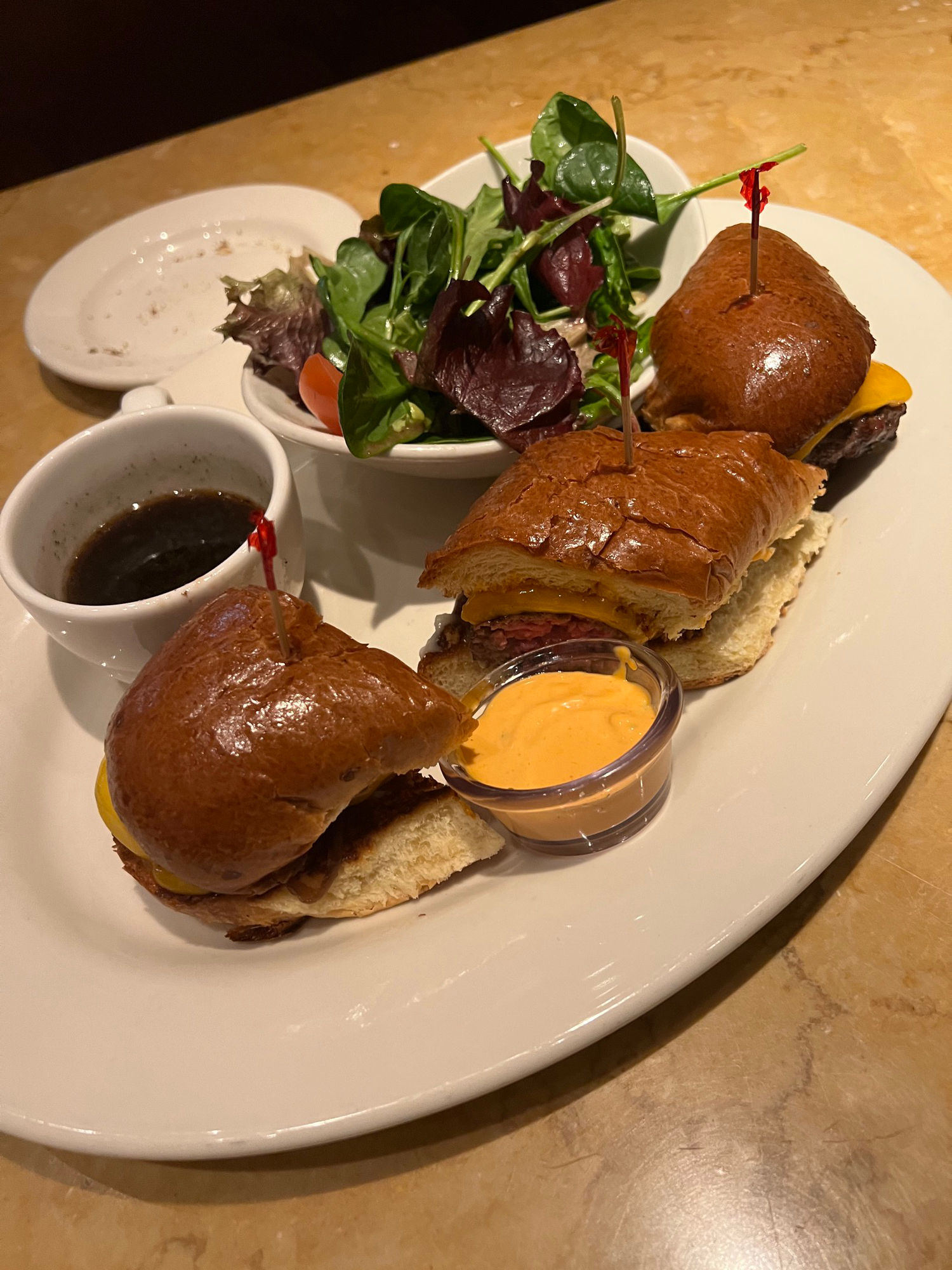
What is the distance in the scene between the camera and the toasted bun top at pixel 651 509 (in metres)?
1.86

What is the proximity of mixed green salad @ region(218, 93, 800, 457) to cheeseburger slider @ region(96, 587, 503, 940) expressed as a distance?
0.71m

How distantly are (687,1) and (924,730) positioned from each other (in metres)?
3.91

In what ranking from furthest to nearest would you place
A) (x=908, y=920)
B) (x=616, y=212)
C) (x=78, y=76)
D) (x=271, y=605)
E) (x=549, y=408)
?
1. (x=78, y=76)
2. (x=616, y=212)
3. (x=549, y=408)
4. (x=271, y=605)
5. (x=908, y=920)

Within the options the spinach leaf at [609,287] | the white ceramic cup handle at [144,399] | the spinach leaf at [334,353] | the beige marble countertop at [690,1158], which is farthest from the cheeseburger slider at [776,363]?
the white ceramic cup handle at [144,399]

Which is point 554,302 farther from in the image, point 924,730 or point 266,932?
point 266,932

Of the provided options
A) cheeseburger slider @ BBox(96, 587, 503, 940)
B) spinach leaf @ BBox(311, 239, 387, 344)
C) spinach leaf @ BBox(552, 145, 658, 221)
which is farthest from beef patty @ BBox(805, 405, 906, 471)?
spinach leaf @ BBox(311, 239, 387, 344)

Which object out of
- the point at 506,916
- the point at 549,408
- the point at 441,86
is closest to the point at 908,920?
the point at 506,916

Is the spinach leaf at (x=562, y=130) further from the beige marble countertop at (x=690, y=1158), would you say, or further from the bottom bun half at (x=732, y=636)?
the beige marble countertop at (x=690, y=1158)

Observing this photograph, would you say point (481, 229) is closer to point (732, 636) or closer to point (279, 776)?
point (732, 636)

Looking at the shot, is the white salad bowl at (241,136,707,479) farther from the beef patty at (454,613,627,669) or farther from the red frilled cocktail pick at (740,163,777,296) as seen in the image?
the beef patty at (454,613,627,669)

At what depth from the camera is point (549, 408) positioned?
7.54 feet

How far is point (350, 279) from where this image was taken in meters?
2.74

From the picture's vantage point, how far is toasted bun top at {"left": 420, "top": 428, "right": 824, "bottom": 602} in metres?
1.86

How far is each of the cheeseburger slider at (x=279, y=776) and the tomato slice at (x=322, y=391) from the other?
27.2 inches
